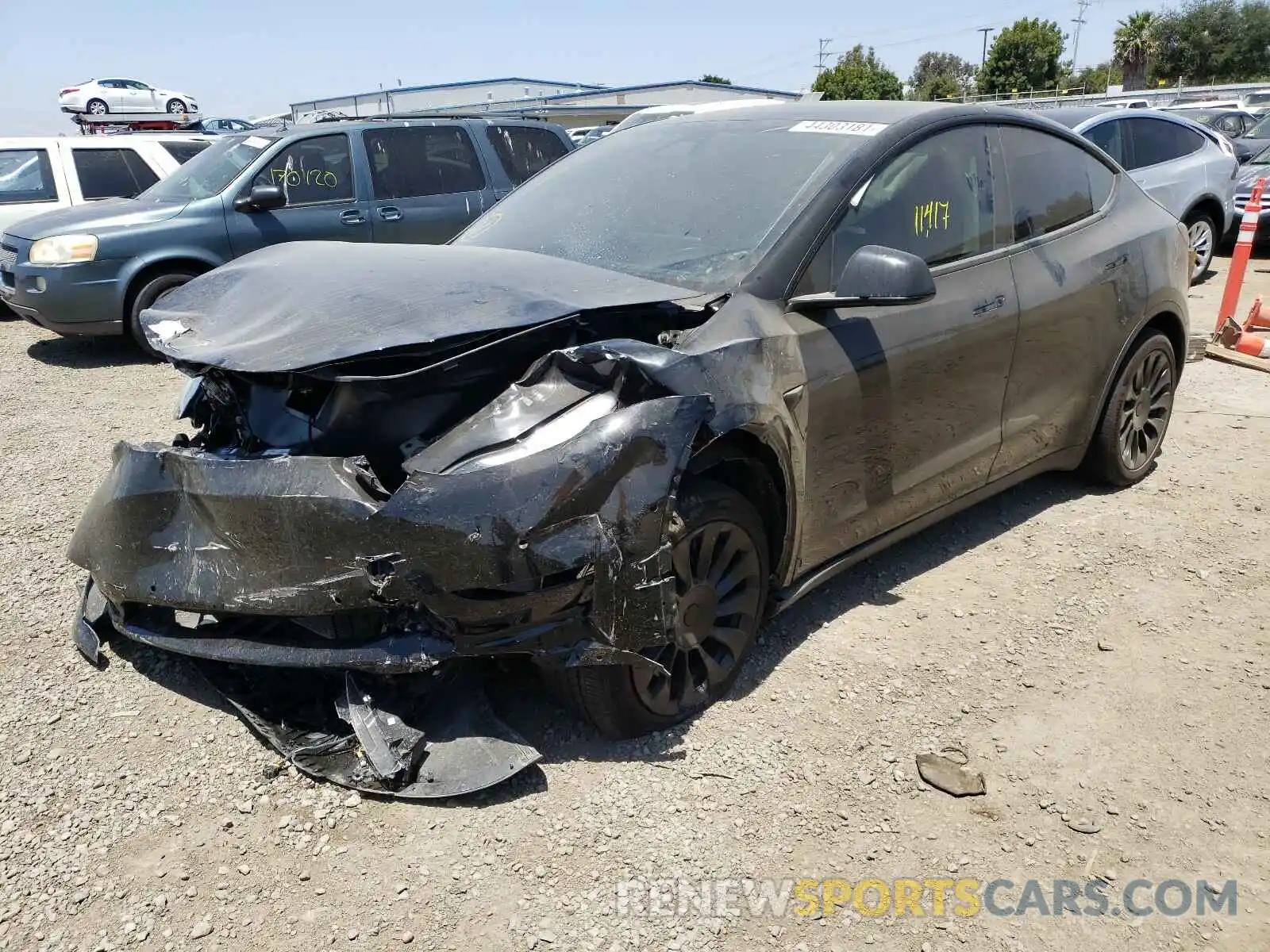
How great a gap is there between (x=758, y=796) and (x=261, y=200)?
6898 mm

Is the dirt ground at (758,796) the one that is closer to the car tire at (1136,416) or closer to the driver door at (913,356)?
the driver door at (913,356)

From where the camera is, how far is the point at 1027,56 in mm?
63844

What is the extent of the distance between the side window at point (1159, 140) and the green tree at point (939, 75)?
6673cm

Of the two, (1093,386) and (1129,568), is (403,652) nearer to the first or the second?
(1129,568)

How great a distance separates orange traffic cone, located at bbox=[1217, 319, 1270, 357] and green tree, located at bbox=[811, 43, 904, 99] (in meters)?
49.7

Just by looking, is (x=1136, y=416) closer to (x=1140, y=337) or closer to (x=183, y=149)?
(x=1140, y=337)

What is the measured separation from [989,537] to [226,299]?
10.7 feet

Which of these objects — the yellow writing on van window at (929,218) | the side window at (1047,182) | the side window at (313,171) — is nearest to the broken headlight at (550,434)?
the yellow writing on van window at (929,218)

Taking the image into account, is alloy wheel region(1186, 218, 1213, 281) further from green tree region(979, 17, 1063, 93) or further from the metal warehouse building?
green tree region(979, 17, 1063, 93)

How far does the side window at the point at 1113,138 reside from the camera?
30.7 feet

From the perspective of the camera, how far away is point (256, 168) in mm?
8117

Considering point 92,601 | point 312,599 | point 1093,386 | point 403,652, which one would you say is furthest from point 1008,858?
point 92,601

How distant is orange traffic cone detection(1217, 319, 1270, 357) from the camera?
7.22 metres

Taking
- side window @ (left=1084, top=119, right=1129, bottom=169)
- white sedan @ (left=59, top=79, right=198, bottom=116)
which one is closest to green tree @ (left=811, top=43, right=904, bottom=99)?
white sedan @ (left=59, top=79, right=198, bottom=116)
